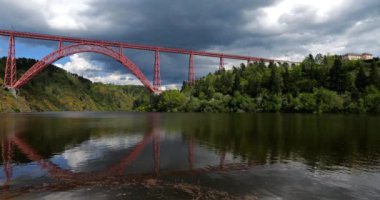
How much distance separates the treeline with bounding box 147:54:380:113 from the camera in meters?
86.0

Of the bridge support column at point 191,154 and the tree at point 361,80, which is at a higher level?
the tree at point 361,80

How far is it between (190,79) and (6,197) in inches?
4100

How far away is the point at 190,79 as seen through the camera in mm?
114875

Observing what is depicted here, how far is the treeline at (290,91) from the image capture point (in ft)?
282

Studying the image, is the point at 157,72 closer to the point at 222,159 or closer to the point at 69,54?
the point at 69,54

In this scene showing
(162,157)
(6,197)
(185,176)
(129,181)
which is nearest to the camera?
(6,197)

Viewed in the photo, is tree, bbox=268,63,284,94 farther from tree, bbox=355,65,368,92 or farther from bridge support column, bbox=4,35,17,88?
bridge support column, bbox=4,35,17,88

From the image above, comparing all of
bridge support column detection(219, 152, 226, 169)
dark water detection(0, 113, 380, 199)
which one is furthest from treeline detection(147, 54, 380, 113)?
bridge support column detection(219, 152, 226, 169)

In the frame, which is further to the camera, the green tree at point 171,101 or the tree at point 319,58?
the tree at point 319,58

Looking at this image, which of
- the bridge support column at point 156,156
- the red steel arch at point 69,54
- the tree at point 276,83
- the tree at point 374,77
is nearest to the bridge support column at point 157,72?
the red steel arch at point 69,54

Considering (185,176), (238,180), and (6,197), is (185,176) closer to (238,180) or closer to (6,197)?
(238,180)

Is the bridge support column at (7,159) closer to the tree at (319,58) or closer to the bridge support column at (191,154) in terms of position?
the bridge support column at (191,154)

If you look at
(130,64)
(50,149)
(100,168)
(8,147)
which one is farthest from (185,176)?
(130,64)

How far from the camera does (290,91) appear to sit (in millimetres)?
102625
